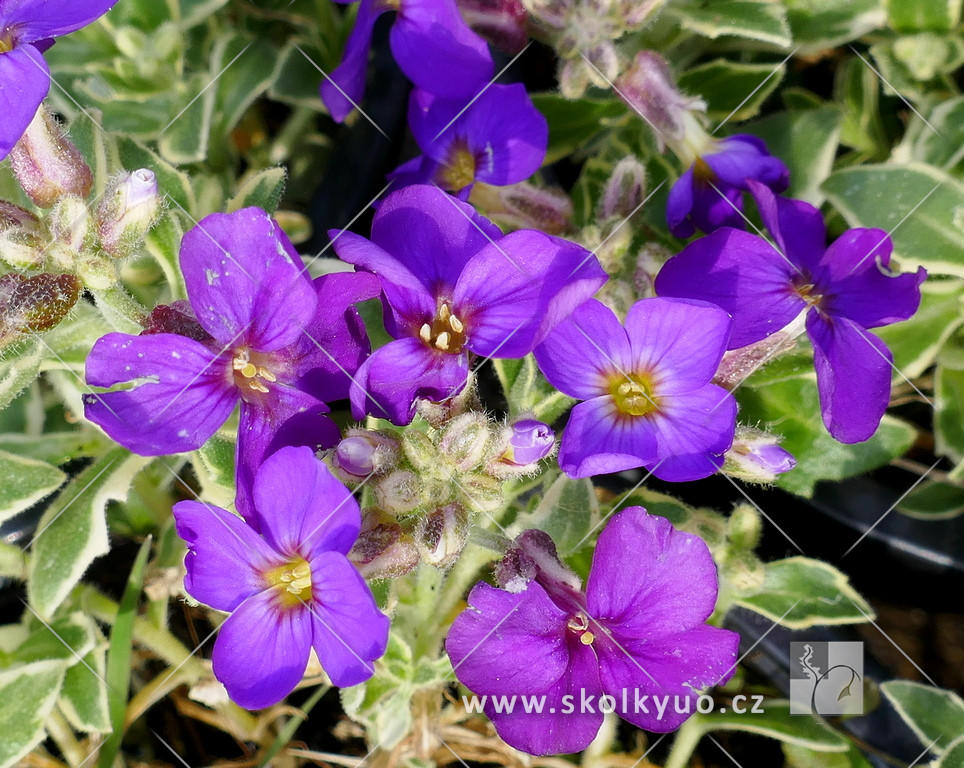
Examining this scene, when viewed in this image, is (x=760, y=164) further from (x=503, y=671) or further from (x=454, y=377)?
(x=503, y=671)

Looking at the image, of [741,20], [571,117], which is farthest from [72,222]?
[741,20]

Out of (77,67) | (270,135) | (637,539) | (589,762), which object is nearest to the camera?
(637,539)

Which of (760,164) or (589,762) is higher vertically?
(760,164)

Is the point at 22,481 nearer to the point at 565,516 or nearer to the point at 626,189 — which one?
the point at 565,516

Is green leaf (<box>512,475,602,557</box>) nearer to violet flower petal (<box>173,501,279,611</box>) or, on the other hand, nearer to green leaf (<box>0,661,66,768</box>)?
violet flower petal (<box>173,501,279,611</box>)

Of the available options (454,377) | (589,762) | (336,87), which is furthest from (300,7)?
(589,762)

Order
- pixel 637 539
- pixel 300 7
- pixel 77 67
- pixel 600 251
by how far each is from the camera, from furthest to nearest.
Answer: pixel 300 7 < pixel 77 67 < pixel 600 251 < pixel 637 539

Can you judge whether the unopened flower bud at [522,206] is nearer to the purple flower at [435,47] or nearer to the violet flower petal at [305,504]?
the purple flower at [435,47]
